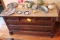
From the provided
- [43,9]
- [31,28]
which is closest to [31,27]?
[31,28]

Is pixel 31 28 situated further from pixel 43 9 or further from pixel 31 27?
pixel 43 9

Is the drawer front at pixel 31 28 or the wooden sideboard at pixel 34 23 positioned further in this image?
the drawer front at pixel 31 28

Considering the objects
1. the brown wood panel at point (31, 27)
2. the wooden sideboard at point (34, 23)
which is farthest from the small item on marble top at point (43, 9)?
the brown wood panel at point (31, 27)

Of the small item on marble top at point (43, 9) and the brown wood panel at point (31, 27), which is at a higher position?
the small item on marble top at point (43, 9)

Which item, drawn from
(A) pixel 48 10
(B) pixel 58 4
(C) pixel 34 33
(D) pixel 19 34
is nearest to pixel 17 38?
(D) pixel 19 34

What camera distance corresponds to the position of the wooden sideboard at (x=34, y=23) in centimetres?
179

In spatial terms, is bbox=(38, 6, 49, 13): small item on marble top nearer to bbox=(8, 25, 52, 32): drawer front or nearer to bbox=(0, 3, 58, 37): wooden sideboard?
bbox=(0, 3, 58, 37): wooden sideboard

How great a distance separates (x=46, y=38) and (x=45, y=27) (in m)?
0.29

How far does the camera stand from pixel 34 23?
193cm

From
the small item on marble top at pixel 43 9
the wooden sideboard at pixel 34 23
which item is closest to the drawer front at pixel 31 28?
the wooden sideboard at pixel 34 23

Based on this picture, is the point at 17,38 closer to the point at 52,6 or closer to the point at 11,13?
the point at 11,13

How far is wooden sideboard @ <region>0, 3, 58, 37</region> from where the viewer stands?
1.79 metres

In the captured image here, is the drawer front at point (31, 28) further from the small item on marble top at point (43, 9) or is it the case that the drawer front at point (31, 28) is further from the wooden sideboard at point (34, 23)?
the small item on marble top at point (43, 9)

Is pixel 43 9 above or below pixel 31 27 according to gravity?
above
